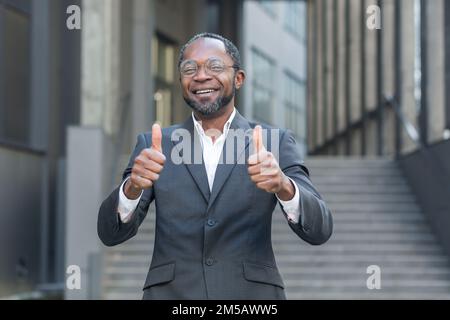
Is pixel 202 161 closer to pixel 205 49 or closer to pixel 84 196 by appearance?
pixel 205 49

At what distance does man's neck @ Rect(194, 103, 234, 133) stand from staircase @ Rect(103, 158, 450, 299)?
8312mm

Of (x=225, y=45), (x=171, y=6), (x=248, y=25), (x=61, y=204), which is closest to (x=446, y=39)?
(x=61, y=204)

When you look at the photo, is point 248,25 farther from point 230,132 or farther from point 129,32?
point 230,132

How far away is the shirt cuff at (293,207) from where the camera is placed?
2447 millimetres

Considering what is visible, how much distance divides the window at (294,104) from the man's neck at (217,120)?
42507 mm

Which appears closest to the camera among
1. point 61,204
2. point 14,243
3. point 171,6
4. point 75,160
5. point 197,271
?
point 197,271

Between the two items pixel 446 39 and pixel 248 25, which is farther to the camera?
pixel 248 25

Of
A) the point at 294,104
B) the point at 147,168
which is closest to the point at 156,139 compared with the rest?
the point at 147,168

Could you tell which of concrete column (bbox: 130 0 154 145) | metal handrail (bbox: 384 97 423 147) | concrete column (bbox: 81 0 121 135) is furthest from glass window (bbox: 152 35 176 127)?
concrete column (bbox: 81 0 121 135)

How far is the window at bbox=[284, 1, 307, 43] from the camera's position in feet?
152

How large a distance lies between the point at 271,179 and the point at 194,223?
1.28ft

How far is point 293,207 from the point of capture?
2.46m

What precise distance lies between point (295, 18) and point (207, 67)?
46950 mm

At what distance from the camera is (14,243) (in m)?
12.8
